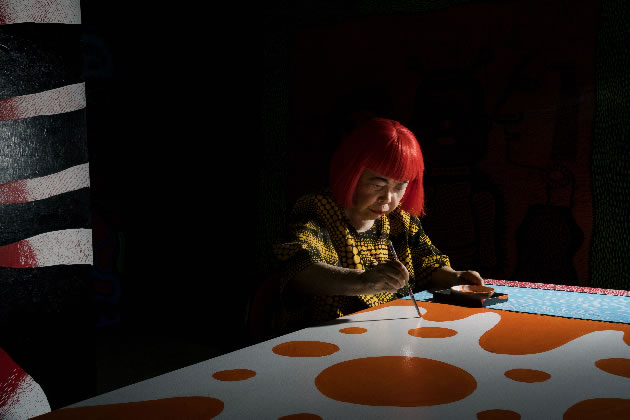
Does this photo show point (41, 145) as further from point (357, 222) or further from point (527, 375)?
point (527, 375)

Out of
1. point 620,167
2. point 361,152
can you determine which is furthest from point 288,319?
point 620,167

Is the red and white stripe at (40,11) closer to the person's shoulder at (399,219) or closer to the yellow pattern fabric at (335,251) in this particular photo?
the yellow pattern fabric at (335,251)

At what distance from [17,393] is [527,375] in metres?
1.58

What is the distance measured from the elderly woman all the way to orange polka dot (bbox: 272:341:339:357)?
0.43m

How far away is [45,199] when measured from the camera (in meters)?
1.77

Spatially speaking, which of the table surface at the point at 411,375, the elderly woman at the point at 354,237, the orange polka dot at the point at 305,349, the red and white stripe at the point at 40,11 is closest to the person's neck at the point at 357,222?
the elderly woman at the point at 354,237

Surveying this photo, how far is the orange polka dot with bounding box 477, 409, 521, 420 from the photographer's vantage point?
0.81 meters

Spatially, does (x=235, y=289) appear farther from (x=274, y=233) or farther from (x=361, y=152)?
(x=361, y=152)

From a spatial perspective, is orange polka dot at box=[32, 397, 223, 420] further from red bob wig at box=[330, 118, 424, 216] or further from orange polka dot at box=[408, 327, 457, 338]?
red bob wig at box=[330, 118, 424, 216]

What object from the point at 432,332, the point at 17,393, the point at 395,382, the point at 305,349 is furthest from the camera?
the point at 17,393

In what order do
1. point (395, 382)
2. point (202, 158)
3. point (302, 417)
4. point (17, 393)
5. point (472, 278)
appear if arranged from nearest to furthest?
1. point (302, 417)
2. point (395, 382)
3. point (17, 393)
4. point (472, 278)
5. point (202, 158)

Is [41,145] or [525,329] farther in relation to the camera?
[41,145]

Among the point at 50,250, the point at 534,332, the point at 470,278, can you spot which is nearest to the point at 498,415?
the point at 534,332

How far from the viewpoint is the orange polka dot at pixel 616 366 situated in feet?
3.34
